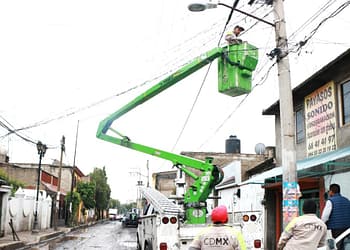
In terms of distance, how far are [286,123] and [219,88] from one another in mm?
2518

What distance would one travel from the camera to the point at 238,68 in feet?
36.5

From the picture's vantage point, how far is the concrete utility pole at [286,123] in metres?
8.82

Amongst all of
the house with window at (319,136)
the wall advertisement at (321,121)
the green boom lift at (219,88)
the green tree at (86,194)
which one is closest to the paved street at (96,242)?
Result: the house with window at (319,136)

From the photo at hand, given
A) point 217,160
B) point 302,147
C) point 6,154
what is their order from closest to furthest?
point 302,147
point 217,160
point 6,154

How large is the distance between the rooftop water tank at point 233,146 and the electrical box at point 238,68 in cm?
2706

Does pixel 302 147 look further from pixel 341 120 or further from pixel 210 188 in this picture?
pixel 210 188

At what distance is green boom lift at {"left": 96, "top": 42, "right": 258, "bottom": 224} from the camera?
1111cm

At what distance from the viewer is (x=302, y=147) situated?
16844mm

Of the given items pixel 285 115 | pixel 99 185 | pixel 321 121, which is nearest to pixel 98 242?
pixel 321 121

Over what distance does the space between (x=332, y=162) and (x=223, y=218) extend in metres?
6.81

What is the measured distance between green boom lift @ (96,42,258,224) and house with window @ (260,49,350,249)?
9.14 feet

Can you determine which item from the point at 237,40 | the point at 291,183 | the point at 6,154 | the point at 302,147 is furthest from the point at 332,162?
the point at 6,154

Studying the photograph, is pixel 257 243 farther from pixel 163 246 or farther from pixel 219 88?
pixel 219 88

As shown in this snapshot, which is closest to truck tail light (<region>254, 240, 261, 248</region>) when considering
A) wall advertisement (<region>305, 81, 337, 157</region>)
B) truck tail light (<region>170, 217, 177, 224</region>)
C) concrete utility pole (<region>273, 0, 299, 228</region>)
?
concrete utility pole (<region>273, 0, 299, 228</region>)
